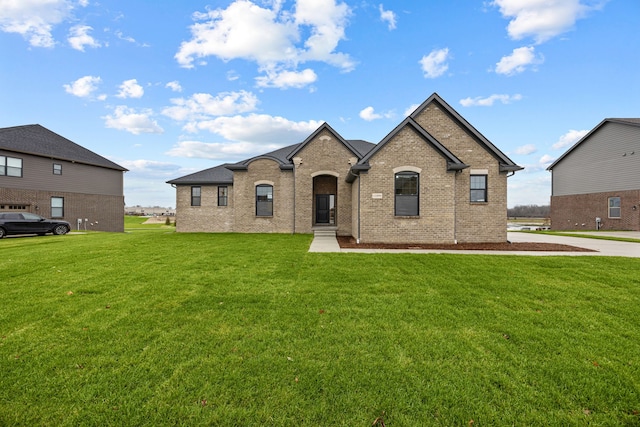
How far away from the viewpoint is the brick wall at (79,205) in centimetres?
2133

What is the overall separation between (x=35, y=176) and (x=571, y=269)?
108 ft

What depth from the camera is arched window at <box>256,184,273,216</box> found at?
1825 centimetres

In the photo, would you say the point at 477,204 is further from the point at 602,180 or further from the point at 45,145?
the point at 45,145

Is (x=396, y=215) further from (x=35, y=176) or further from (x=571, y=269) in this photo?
(x=35, y=176)

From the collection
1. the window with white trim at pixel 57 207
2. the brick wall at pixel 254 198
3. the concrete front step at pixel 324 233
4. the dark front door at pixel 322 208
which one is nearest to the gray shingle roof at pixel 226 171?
the brick wall at pixel 254 198

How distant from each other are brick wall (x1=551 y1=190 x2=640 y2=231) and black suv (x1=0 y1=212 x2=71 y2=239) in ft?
133

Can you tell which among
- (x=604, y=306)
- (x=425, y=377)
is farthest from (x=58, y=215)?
(x=604, y=306)

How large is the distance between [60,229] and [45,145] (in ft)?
38.2

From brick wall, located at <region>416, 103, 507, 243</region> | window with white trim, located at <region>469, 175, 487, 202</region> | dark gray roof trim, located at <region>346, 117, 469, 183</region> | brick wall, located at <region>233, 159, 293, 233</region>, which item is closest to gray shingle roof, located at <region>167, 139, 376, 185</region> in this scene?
brick wall, located at <region>233, 159, 293, 233</region>

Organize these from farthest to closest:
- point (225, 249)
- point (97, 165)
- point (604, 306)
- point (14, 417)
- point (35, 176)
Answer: point (97, 165), point (35, 176), point (225, 249), point (604, 306), point (14, 417)

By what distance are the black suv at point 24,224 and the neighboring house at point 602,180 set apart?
4076 centimetres

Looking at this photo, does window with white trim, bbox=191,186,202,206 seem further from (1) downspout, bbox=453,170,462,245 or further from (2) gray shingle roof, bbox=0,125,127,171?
(1) downspout, bbox=453,170,462,245

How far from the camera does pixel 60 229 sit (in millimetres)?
17375

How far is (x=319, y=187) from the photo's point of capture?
19.5m
